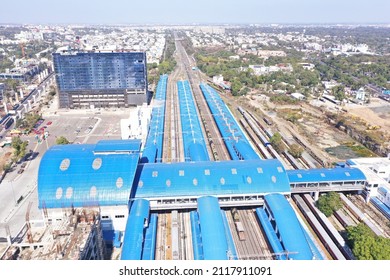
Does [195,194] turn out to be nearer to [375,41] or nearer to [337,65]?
[337,65]

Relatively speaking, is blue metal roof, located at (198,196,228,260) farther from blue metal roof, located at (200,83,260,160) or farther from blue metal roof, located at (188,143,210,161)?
blue metal roof, located at (200,83,260,160)

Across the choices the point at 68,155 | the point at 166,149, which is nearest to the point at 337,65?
the point at 166,149

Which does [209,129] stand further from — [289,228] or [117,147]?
[289,228]

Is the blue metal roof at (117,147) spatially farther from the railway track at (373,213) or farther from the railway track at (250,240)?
the railway track at (373,213)

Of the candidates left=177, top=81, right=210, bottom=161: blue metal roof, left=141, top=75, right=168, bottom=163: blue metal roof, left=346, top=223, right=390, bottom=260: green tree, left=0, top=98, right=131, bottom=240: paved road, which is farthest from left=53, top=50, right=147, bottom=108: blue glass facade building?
left=346, top=223, right=390, bottom=260: green tree

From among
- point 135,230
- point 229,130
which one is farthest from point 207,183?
point 229,130
